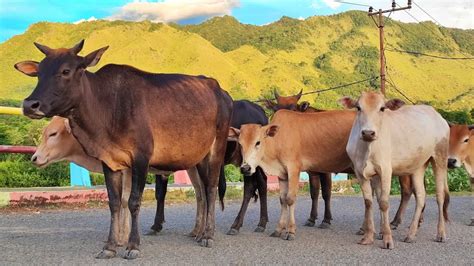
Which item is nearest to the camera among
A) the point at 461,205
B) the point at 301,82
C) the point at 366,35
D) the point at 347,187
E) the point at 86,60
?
the point at 86,60

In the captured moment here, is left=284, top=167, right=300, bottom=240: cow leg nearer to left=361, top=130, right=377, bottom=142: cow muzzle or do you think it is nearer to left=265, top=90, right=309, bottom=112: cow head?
left=361, top=130, right=377, bottom=142: cow muzzle

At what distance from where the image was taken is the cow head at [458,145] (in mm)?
11477

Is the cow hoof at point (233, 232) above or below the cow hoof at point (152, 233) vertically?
above

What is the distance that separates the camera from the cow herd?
7424 millimetres

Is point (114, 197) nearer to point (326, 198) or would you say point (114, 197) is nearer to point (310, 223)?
point (310, 223)

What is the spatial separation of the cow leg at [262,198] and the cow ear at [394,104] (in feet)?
7.95

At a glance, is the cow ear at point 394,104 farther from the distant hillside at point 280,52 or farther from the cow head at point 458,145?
the distant hillside at point 280,52

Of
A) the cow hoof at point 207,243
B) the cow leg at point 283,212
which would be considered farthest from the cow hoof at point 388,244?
the cow hoof at point 207,243

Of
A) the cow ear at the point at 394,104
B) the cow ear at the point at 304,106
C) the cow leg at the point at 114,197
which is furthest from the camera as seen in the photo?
the cow ear at the point at 304,106

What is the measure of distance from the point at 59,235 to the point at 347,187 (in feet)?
37.4

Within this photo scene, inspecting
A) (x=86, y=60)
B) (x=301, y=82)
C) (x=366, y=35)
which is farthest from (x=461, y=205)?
(x=366, y=35)

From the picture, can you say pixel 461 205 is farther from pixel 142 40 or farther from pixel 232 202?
pixel 142 40

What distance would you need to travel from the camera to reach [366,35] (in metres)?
119

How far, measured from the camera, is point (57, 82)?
6992mm
